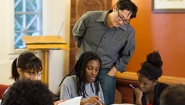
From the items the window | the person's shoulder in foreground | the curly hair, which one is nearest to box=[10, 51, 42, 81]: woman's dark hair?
the curly hair

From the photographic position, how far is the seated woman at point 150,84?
239 cm

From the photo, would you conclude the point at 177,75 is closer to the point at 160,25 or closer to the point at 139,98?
the point at 160,25

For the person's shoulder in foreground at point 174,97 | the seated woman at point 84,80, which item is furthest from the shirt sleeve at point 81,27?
the person's shoulder in foreground at point 174,97

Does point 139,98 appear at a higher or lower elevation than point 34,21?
lower

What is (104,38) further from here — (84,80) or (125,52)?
(84,80)

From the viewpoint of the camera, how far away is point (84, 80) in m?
2.38

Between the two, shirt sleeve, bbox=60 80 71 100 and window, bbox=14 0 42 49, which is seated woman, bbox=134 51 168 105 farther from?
window, bbox=14 0 42 49

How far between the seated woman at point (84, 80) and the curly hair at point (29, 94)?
1.19 m

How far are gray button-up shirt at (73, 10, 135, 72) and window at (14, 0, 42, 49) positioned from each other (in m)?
1.23

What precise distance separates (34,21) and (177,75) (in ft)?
5.77

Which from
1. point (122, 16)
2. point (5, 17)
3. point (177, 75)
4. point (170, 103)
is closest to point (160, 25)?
point (177, 75)

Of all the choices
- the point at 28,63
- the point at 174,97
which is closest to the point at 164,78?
the point at 28,63

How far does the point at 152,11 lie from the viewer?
3291 millimetres

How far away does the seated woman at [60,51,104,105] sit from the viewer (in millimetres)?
2316
